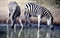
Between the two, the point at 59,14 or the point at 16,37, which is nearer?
the point at 16,37

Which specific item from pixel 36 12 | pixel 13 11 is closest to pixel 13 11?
pixel 13 11

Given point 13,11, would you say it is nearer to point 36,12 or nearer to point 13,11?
point 13,11

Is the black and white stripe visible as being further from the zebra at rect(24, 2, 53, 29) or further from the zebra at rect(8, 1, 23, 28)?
the zebra at rect(24, 2, 53, 29)

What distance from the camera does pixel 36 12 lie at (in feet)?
29.8

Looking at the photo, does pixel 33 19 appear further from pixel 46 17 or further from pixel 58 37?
pixel 58 37

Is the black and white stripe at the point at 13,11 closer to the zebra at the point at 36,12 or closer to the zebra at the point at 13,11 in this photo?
the zebra at the point at 13,11

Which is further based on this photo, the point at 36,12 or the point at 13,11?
the point at 36,12

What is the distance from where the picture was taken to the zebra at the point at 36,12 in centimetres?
904

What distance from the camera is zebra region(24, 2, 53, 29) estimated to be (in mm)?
9039

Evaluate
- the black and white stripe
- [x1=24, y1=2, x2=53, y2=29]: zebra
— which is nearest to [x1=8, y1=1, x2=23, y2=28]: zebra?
the black and white stripe

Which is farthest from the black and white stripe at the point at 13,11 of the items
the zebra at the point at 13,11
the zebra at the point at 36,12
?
the zebra at the point at 36,12

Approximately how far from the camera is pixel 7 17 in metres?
9.48

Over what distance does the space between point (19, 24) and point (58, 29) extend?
1.38 metres

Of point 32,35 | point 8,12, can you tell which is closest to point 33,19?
point 8,12
